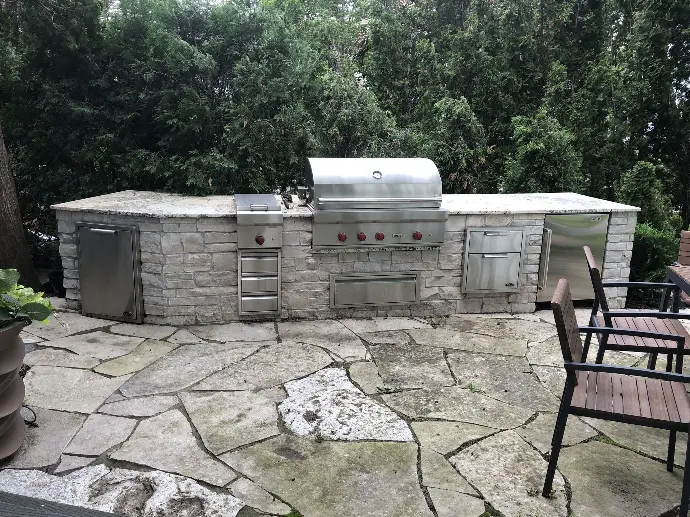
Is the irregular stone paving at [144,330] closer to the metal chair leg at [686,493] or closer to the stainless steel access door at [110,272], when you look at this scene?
the stainless steel access door at [110,272]

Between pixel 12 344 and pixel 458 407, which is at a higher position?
pixel 12 344

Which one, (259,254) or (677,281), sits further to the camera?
(259,254)

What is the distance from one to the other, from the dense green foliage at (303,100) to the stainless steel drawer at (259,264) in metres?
1.24

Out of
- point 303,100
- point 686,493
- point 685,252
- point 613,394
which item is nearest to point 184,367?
point 613,394

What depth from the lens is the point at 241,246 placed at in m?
5.07

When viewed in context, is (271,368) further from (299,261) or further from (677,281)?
(677,281)

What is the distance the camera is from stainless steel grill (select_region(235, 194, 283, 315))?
5035 millimetres

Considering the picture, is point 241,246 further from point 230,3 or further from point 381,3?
point 381,3

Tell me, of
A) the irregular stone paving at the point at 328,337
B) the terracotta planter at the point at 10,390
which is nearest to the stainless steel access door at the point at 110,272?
the irregular stone paving at the point at 328,337

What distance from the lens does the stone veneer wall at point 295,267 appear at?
5039 millimetres

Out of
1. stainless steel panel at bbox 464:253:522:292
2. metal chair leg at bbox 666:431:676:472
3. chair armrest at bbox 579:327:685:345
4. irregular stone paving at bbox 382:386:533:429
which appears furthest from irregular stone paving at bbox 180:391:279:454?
stainless steel panel at bbox 464:253:522:292

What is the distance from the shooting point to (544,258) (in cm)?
570

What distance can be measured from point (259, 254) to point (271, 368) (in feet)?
3.77

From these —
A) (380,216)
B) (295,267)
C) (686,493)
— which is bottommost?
(686,493)
